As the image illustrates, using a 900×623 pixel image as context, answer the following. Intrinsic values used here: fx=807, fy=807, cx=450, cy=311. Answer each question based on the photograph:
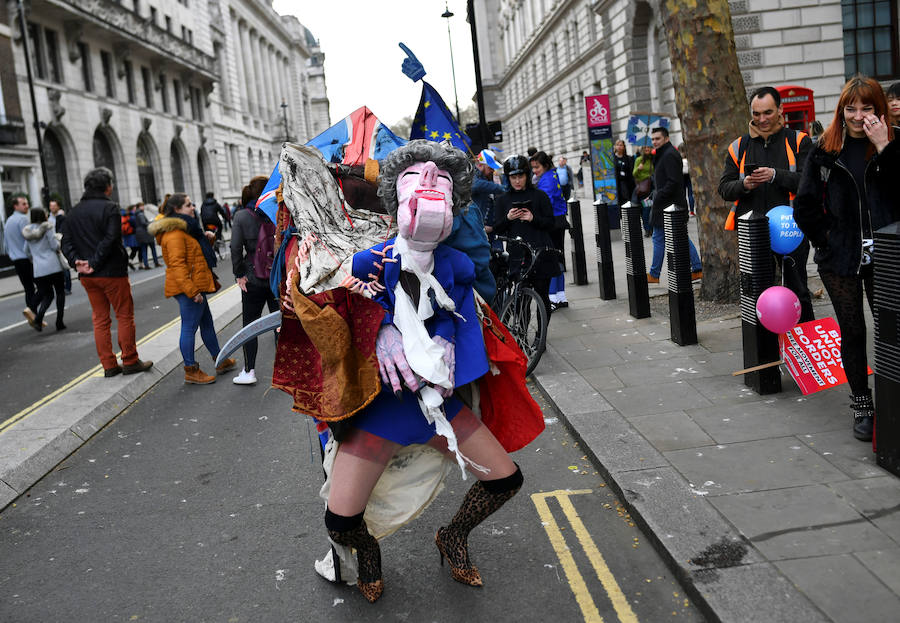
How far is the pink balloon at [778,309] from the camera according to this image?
4.91 m

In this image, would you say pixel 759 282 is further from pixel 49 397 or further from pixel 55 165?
pixel 55 165

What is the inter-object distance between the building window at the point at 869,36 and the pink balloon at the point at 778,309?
1841 cm

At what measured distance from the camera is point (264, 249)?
6.80 m

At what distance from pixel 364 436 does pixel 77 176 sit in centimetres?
3373

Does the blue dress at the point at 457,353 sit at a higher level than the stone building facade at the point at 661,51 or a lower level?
lower

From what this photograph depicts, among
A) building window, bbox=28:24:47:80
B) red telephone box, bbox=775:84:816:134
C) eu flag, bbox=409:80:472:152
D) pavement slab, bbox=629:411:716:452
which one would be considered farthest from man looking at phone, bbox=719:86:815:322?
building window, bbox=28:24:47:80

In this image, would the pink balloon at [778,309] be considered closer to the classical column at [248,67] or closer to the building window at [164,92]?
the building window at [164,92]

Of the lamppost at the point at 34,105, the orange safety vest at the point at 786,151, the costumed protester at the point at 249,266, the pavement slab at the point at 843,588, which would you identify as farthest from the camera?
the lamppost at the point at 34,105

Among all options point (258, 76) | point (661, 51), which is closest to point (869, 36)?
point (661, 51)

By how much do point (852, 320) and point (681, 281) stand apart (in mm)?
2596

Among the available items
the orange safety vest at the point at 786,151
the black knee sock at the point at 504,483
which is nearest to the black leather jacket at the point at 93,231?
the orange safety vest at the point at 786,151

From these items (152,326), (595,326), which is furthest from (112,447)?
(152,326)

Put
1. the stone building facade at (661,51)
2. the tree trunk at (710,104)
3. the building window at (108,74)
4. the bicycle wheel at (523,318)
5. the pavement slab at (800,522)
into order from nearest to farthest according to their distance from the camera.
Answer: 1. the pavement slab at (800,522)
2. the bicycle wheel at (523,318)
3. the tree trunk at (710,104)
4. the stone building facade at (661,51)
5. the building window at (108,74)

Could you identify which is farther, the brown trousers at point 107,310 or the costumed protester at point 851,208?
the brown trousers at point 107,310
